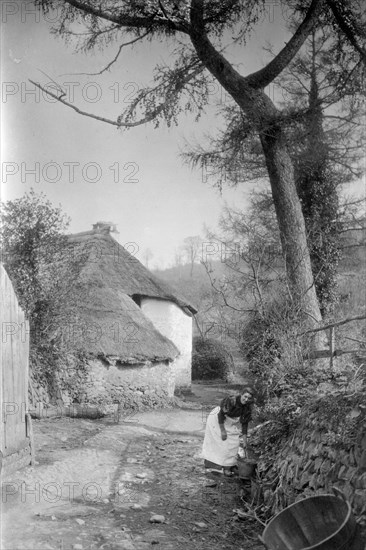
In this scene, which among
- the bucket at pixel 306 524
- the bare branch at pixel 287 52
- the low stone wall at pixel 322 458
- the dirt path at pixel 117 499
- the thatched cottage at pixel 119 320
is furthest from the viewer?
the thatched cottage at pixel 119 320

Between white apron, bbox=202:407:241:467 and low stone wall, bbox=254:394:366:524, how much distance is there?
125 cm

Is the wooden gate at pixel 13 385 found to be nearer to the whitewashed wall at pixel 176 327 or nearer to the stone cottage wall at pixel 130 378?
the stone cottage wall at pixel 130 378

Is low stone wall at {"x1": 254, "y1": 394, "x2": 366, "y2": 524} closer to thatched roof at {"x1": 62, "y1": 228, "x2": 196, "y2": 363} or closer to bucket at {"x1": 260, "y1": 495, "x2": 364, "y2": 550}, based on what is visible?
bucket at {"x1": 260, "y1": 495, "x2": 364, "y2": 550}

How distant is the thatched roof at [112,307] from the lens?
47.9 feet

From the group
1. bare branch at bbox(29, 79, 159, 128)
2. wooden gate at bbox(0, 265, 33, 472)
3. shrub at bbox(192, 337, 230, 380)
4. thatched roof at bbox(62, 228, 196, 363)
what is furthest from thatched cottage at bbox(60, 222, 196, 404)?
wooden gate at bbox(0, 265, 33, 472)

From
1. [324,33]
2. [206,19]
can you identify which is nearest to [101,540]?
[206,19]

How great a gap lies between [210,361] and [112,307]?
1135cm

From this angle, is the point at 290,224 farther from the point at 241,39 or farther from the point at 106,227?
the point at 106,227

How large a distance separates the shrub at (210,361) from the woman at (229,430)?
61.7 ft

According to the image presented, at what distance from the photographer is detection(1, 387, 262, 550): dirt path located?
5.02 meters

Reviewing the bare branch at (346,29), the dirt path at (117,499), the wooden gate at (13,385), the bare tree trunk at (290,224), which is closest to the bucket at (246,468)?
the dirt path at (117,499)

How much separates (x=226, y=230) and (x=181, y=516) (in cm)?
1476

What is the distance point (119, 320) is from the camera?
53.1 feet

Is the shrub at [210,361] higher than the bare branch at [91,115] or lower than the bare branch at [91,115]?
lower
